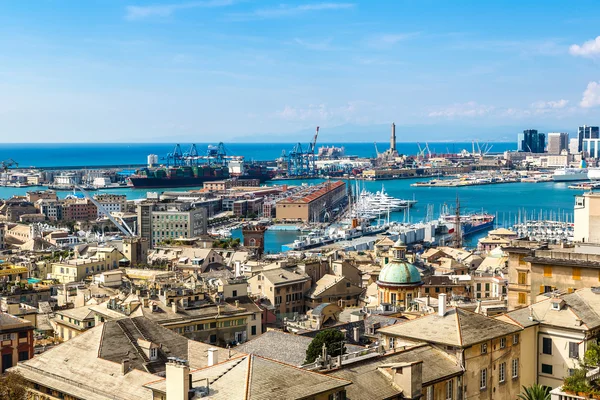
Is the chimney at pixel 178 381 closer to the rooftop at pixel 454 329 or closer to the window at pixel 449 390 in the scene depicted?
the window at pixel 449 390

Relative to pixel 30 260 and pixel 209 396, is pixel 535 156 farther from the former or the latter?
pixel 209 396

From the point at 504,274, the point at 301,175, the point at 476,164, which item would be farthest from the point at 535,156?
the point at 504,274

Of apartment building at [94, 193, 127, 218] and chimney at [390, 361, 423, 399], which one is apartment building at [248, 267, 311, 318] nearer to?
chimney at [390, 361, 423, 399]

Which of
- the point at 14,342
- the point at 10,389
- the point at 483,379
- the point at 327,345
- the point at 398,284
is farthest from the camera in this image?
the point at 398,284

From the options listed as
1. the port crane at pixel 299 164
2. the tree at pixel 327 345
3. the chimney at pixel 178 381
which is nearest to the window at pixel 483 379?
the tree at pixel 327 345

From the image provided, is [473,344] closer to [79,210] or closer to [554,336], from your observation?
[554,336]

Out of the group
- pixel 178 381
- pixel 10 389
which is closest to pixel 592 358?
pixel 178 381
